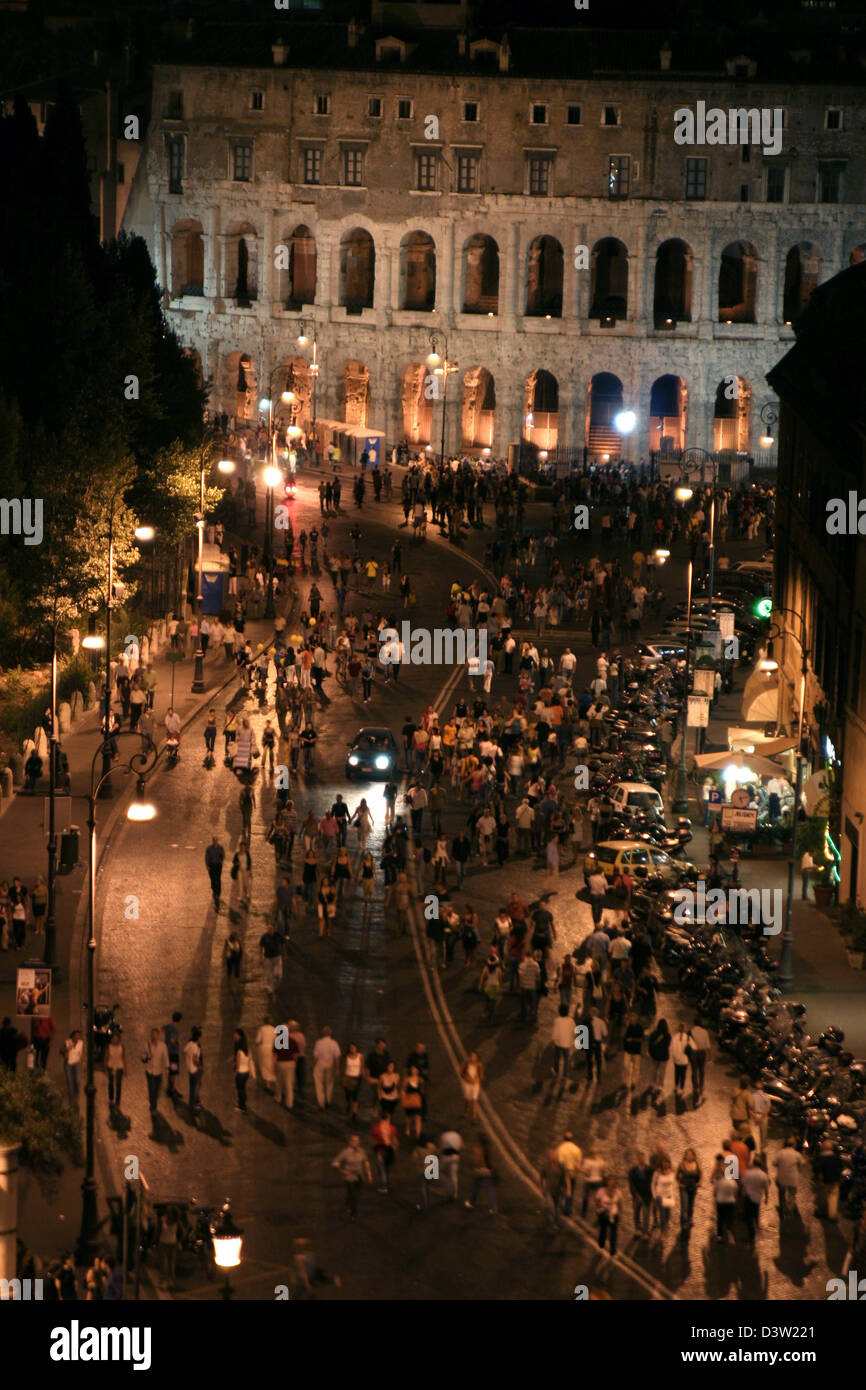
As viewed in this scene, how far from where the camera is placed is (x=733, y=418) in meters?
114

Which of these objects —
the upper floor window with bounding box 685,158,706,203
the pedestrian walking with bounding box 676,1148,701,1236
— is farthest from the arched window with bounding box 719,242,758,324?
the pedestrian walking with bounding box 676,1148,701,1236

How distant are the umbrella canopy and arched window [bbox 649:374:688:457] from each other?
54318mm

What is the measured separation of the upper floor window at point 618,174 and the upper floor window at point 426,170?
296 inches

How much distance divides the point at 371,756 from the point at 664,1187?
2480 cm

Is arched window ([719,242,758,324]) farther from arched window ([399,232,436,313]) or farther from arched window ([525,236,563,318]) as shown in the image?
arched window ([399,232,436,313])

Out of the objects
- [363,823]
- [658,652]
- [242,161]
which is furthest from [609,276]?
[363,823]

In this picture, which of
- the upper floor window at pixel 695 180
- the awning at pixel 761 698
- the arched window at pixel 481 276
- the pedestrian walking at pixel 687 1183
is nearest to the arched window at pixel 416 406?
the arched window at pixel 481 276

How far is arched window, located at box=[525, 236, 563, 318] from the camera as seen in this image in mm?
116812

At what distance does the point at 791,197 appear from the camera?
362 feet

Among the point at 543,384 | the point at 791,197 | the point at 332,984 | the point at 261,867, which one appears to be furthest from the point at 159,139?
the point at 332,984

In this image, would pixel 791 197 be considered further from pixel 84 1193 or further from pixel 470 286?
pixel 84 1193

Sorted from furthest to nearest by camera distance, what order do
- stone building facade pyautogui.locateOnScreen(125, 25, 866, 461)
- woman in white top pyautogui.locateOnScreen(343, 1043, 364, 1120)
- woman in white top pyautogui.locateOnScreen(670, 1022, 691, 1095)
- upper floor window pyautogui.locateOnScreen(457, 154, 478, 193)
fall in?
1. upper floor window pyautogui.locateOnScreen(457, 154, 478, 193)
2. stone building facade pyautogui.locateOnScreen(125, 25, 866, 461)
3. woman in white top pyautogui.locateOnScreen(670, 1022, 691, 1095)
4. woman in white top pyautogui.locateOnScreen(343, 1043, 364, 1120)

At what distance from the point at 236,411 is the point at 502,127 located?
58.8 ft

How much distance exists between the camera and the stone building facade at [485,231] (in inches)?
4304
